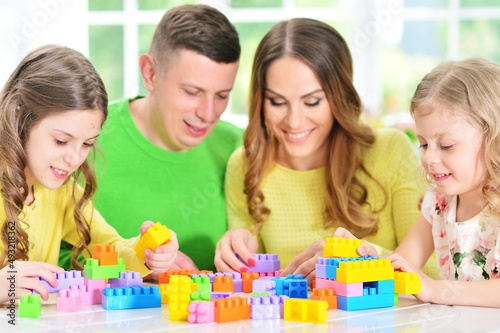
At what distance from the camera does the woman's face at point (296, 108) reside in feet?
6.64

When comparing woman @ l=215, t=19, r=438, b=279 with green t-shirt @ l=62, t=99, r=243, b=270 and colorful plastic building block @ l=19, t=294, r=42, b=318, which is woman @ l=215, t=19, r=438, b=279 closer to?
green t-shirt @ l=62, t=99, r=243, b=270

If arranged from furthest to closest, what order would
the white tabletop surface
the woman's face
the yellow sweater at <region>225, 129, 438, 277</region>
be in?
the yellow sweater at <region>225, 129, 438, 277</region> → the woman's face → the white tabletop surface

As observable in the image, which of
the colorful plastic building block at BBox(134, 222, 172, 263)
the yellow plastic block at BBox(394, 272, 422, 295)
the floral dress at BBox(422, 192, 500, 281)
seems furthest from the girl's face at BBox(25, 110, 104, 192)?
the floral dress at BBox(422, 192, 500, 281)

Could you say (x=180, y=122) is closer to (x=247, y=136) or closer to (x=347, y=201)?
(x=247, y=136)

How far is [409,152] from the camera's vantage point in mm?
2186

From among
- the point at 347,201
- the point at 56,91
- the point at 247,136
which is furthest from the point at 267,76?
the point at 56,91

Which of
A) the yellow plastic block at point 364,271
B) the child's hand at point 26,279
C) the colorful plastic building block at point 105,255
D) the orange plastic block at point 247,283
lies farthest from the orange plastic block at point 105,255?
the yellow plastic block at point 364,271

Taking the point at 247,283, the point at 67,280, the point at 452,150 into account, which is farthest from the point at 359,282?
the point at 67,280

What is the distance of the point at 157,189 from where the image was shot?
2.25 meters

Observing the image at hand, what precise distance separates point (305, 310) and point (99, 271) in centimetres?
51

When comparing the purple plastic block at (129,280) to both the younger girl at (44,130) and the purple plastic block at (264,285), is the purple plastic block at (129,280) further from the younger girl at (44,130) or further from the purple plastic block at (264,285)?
the purple plastic block at (264,285)

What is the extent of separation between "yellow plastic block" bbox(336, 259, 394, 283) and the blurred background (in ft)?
10.5

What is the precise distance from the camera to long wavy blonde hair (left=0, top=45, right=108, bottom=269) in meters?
1.59

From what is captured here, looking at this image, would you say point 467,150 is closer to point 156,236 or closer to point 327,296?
point 327,296
